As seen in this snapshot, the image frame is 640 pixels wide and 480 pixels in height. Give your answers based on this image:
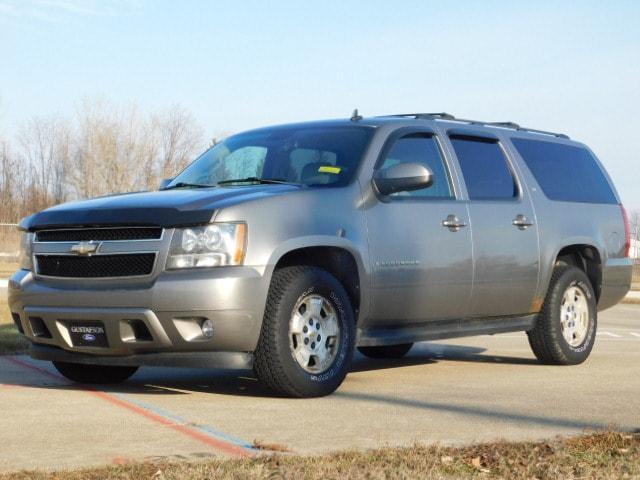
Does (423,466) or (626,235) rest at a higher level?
(626,235)

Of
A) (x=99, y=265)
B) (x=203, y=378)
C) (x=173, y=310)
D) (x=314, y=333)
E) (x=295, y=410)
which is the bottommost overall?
(x=203, y=378)

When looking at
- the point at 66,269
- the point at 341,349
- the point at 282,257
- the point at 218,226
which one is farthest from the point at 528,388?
the point at 66,269

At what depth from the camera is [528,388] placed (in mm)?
8523

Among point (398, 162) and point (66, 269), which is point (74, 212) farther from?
point (398, 162)

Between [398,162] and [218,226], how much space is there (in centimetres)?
199

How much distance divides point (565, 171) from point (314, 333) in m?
3.90

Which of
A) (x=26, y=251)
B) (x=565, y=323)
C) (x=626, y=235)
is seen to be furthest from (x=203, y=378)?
(x=626, y=235)

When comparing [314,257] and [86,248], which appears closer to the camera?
[86,248]

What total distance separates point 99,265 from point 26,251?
2.93ft

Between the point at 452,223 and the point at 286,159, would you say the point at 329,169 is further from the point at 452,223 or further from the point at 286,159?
the point at 452,223

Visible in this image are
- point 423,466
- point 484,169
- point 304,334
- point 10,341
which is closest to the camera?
point 423,466

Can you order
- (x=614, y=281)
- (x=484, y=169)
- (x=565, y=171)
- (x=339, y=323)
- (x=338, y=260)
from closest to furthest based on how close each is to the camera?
(x=339, y=323), (x=338, y=260), (x=484, y=169), (x=565, y=171), (x=614, y=281)

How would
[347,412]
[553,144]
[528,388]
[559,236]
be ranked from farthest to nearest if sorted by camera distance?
[553,144]
[559,236]
[528,388]
[347,412]

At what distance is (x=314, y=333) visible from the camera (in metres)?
7.77
